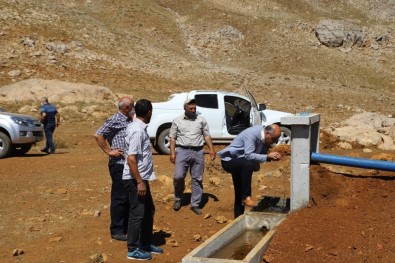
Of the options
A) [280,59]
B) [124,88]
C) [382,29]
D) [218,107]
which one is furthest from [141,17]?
[218,107]

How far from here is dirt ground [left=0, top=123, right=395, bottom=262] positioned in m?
6.16

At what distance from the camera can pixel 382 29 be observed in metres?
48.0

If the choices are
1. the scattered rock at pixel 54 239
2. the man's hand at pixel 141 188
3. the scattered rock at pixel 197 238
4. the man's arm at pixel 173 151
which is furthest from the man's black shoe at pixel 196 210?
the man's hand at pixel 141 188

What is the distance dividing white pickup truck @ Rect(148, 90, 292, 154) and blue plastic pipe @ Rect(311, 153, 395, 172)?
7.24 m

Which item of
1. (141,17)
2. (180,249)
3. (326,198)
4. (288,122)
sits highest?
(141,17)

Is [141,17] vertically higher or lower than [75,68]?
higher

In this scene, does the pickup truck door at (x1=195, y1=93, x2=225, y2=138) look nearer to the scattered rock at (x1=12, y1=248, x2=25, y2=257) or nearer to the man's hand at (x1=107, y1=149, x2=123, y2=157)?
the man's hand at (x1=107, y1=149, x2=123, y2=157)

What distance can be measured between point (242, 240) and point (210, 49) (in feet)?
117

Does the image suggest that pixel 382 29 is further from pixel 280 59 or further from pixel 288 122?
pixel 288 122

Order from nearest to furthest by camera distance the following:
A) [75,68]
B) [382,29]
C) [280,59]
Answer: [75,68], [280,59], [382,29]

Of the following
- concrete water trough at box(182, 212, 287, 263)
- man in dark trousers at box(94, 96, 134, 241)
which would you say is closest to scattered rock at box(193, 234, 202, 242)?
concrete water trough at box(182, 212, 287, 263)

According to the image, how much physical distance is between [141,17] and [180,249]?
37.5m

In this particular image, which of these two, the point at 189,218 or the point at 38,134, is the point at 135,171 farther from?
the point at 38,134

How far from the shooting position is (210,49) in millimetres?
42125
